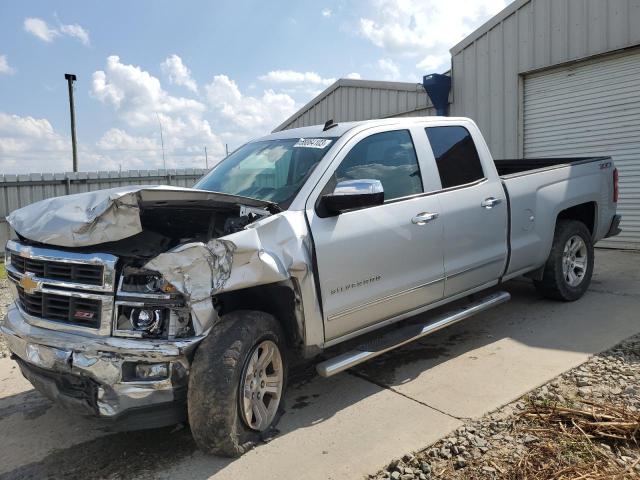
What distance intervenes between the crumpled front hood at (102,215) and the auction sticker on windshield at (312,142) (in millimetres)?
1134

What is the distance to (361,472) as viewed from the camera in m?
2.96

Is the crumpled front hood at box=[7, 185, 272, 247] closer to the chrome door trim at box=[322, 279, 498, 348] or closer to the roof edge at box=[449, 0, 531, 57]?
the chrome door trim at box=[322, 279, 498, 348]

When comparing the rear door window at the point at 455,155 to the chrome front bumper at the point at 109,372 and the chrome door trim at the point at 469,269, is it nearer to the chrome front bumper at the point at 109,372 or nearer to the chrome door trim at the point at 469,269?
the chrome door trim at the point at 469,269

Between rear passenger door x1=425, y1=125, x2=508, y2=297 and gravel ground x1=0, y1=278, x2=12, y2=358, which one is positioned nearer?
rear passenger door x1=425, y1=125, x2=508, y2=297

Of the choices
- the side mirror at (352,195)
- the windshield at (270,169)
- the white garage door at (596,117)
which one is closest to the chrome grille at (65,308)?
the windshield at (270,169)

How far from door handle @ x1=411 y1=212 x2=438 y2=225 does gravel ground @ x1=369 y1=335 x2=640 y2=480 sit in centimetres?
142

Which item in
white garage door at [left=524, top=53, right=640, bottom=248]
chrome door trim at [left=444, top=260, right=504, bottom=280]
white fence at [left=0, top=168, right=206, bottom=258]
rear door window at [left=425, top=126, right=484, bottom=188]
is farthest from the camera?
white fence at [left=0, top=168, right=206, bottom=258]

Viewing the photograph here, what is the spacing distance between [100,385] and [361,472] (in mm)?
1485

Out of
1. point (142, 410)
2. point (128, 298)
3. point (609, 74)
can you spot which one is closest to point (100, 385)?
point (142, 410)

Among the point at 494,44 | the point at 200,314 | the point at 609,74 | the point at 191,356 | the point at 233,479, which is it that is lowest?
the point at 233,479

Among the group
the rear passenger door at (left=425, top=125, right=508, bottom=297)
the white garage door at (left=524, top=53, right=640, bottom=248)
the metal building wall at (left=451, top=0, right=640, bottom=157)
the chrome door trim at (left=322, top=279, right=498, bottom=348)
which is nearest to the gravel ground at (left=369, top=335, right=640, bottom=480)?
the chrome door trim at (left=322, top=279, right=498, bottom=348)

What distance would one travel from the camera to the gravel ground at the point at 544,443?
9.36ft

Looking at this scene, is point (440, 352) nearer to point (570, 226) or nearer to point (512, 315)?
point (512, 315)

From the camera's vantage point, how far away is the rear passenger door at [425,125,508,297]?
4.36m
